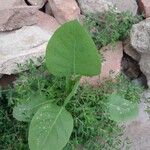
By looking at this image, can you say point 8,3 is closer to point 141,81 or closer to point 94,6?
point 94,6

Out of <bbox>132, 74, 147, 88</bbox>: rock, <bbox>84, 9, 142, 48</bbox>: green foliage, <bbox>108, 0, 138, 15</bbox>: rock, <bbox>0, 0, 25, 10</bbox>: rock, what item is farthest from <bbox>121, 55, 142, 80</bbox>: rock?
<bbox>0, 0, 25, 10</bbox>: rock

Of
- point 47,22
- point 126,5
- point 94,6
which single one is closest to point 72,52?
point 47,22

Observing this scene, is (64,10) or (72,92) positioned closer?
(72,92)

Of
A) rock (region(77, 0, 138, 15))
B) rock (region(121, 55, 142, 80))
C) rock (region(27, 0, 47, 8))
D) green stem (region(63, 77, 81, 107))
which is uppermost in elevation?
rock (region(27, 0, 47, 8))

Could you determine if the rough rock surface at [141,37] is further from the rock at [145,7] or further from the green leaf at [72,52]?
the green leaf at [72,52]

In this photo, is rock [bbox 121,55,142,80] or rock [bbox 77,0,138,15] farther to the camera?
rock [bbox 121,55,142,80]

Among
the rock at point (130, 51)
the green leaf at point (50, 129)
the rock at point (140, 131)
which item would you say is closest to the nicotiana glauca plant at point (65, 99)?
the green leaf at point (50, 129)

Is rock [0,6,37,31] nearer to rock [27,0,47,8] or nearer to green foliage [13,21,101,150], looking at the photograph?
rock [27,0,47,8]
